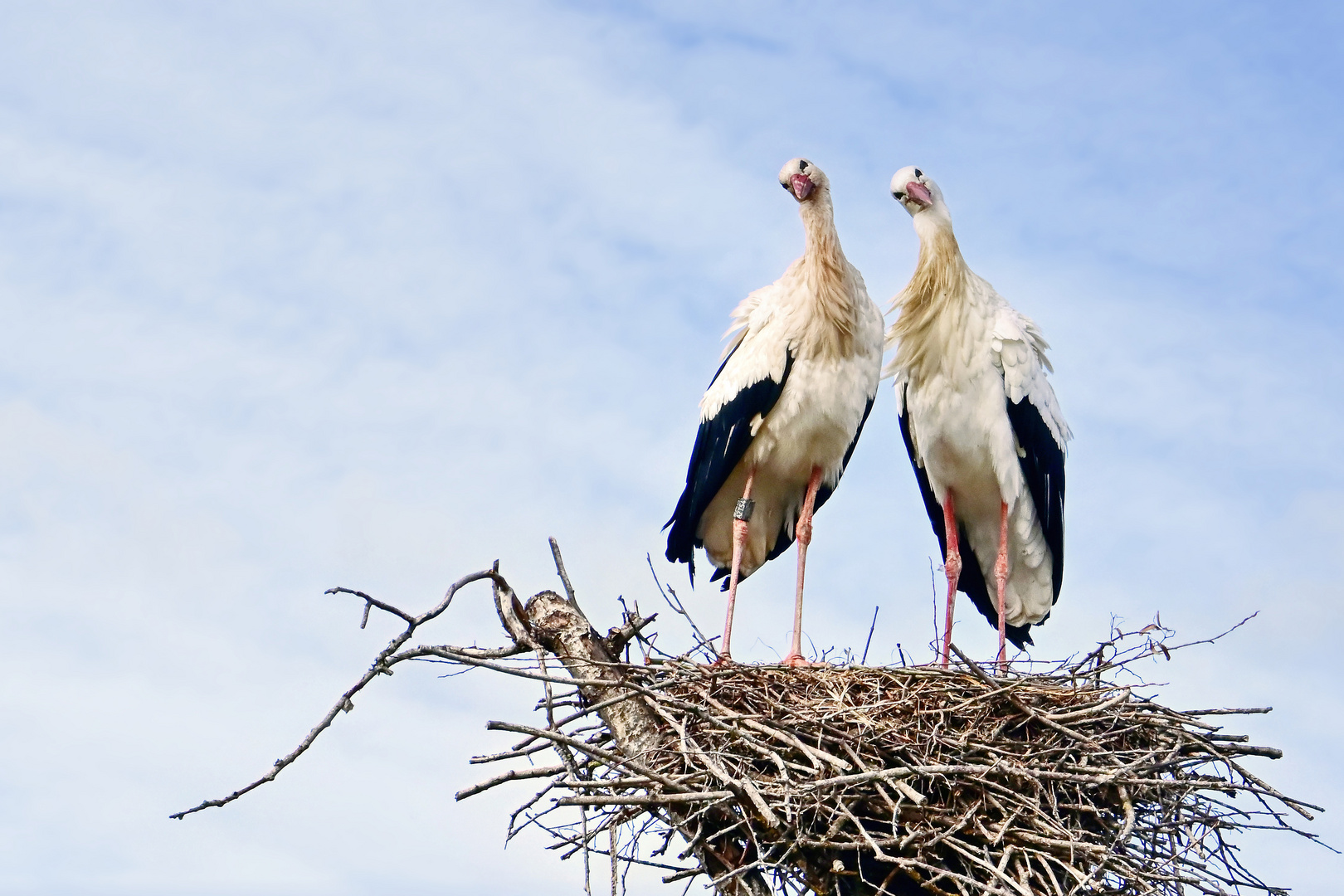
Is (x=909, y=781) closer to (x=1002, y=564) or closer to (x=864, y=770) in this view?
(x=864, y=770)

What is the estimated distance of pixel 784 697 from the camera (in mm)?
6188

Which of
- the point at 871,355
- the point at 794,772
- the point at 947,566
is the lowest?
the point at 794,772

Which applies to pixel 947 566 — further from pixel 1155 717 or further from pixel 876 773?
pixel 876 773

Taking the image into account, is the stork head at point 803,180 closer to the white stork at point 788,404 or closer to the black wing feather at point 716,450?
the white stork at point 788,404

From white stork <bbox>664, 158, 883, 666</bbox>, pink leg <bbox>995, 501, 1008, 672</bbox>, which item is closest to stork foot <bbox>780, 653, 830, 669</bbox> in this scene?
white stork <bbox>664, 158, 883, 666</bbox>

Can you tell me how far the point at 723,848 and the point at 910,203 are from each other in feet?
11.4

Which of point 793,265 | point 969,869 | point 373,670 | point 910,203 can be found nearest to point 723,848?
point 969,869

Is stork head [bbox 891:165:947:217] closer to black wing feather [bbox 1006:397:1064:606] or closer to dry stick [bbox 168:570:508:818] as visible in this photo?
black wing feather [bbox 1006:397:1064:606]

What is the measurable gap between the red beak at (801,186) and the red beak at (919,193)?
0.57 meters

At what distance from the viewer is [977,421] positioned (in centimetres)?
767

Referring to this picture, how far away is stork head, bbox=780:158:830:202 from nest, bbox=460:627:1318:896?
240cm

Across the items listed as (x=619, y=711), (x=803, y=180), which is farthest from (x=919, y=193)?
(x=619, y=711)

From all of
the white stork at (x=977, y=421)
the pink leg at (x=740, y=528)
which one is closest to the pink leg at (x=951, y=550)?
the white stork at (x=977, y=421)

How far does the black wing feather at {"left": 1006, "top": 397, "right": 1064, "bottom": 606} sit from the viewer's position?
7715mm
